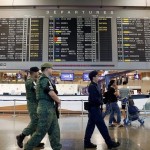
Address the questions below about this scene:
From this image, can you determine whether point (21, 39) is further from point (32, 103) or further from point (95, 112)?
point (95, 112)

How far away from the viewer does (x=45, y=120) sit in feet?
13.0

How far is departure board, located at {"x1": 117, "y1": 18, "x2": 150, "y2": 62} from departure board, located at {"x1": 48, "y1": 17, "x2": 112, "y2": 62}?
278 millimetres

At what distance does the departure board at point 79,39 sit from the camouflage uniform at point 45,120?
2.28 metres

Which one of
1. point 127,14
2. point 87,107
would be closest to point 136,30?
point 127,14

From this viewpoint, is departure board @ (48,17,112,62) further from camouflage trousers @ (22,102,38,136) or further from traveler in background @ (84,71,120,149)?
camouflage trousers @ (22,102,38,136)

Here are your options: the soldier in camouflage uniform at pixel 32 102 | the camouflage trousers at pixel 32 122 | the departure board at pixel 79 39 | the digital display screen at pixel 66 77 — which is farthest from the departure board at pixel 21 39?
the digital display screen at pixel 66 77

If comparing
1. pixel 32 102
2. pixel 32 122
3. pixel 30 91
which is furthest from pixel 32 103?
pixel 32 122

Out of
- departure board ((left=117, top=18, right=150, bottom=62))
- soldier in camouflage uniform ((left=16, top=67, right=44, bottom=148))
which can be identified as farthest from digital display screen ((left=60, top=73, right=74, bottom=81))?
soldier in camouflage uniform ((left=16, top=67, right=44, bottom=148))

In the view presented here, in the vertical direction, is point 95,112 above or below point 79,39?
below

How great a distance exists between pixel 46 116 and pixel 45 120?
0.21 ft

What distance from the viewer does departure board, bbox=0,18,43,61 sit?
A: 634 cm

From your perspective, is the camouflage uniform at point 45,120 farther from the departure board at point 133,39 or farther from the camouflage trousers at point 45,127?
the departure board at point 133,39

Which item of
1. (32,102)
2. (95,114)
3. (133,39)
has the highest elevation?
(133,39)

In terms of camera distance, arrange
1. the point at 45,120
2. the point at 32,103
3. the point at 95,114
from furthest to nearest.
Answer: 1. the point at 32,103
2. the point at 95,114
3. the point at 45,120
